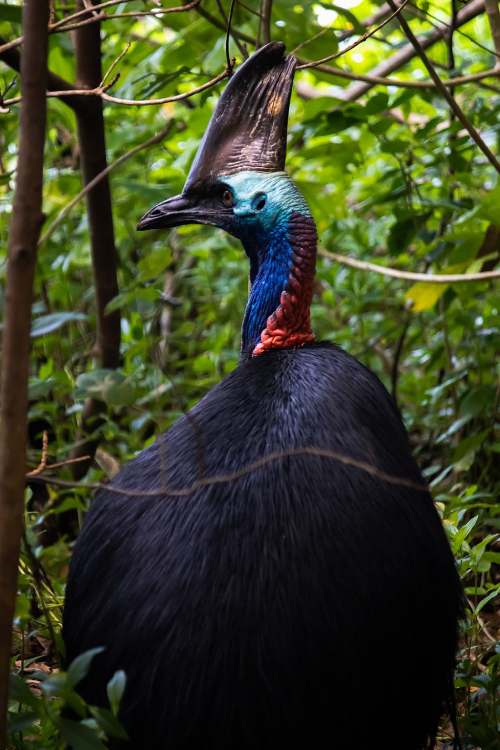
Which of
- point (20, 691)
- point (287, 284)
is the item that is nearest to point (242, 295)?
point (287, 284)

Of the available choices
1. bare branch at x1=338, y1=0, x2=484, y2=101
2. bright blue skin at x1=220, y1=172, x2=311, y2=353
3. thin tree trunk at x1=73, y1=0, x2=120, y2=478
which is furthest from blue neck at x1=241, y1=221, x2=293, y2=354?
bare branch at x1=338, y1=0, x2=484, y2=101

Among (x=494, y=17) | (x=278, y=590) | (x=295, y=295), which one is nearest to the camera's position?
(x=278, y=590)

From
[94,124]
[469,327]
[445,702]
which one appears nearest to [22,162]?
[445,702]

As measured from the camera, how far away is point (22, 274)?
1.36 metres

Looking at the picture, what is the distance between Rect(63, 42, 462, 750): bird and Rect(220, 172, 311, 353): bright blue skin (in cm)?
17

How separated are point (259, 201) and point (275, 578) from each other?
0.83 m

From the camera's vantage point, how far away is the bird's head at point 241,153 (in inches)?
86.7

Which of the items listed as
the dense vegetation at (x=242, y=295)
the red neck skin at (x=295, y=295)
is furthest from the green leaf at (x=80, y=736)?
the red neck skin at (x=295, y=295)

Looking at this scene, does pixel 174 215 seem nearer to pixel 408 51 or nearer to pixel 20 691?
pixel 20 691

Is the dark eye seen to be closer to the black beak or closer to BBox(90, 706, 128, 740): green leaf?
the black beak

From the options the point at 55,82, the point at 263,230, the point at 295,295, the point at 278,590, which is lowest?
the point at 278,590

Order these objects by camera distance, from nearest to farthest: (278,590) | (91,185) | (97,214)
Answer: (278,590), (91,185), (97,214)

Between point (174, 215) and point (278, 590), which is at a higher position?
point (174, 215)

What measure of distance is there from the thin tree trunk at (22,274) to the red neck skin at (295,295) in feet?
2.65
